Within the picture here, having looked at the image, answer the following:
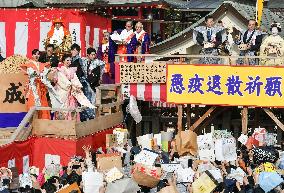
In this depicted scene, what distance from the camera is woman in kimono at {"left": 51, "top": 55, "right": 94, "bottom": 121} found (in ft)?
48.5

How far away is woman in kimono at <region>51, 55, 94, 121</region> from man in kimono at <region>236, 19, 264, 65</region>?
13.7 ft

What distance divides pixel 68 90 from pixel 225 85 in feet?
12.8

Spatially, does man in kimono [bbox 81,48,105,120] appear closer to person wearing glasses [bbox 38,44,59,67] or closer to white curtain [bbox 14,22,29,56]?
person wearing glasses [bbox 38,44,59,67]

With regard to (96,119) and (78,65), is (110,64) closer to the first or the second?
(78,65)

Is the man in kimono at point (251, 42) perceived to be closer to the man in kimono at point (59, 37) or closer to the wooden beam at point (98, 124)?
the wooden beam at point (98, 124)

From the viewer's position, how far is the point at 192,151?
1493cm

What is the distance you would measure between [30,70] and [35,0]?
25.6 ft

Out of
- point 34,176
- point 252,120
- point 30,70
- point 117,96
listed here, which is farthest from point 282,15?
point 34,176

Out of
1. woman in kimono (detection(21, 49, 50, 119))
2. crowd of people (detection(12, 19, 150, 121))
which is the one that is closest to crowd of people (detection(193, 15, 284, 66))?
crowd of people (detection(12, 19, 150, 121))

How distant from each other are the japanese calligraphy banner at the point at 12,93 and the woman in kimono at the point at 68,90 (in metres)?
0.74

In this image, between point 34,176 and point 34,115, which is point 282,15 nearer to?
point 34,115

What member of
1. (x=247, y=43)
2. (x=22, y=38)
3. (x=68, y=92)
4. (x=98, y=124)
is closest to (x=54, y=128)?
(x=68, y=92)

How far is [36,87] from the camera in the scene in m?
14.7

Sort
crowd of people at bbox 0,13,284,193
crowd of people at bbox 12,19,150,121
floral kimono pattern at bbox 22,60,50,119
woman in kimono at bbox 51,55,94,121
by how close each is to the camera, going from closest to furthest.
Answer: crowd of people at bbox 0,13,284,193 < floral kimono pattern at bbox 22,60,50,119 < crowd of people at bbox 12,19,150,121 < woman in kimono at bbox 51,55,94,121
